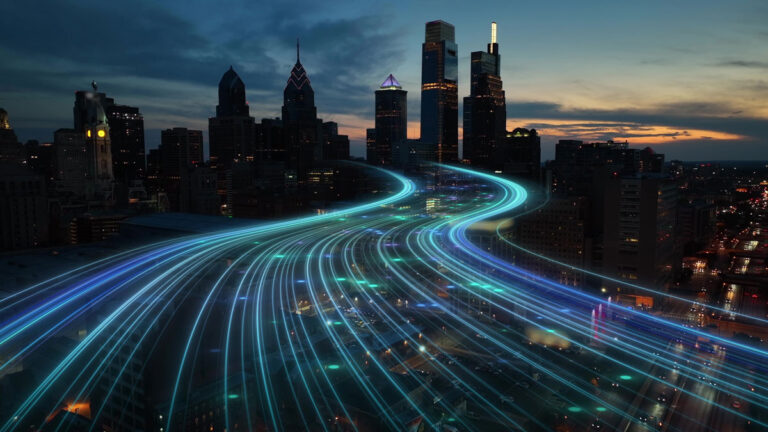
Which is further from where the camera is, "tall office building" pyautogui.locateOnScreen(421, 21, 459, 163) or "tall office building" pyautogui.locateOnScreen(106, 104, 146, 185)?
"tall office building" pyautogui.locateOnScreen(421, 21, 459, 163)

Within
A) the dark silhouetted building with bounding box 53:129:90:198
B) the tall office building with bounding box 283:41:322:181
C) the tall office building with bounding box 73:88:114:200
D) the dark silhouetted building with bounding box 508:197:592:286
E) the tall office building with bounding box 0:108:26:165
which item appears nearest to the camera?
the dark silhouetted building with bounding box 508:197:592:286

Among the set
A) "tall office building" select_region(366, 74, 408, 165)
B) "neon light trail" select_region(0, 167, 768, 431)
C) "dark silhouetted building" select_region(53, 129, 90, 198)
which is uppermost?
"tall office building" select_region(366, 74, 408, 165)

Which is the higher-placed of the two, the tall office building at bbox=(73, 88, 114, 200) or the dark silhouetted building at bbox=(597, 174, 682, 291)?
Answer: the tall office building at bbox=(73, 88, 114, 200)

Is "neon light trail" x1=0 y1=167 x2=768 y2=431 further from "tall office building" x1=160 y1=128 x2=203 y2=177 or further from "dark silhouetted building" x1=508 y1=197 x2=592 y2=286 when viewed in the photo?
"tall office building" x1=160 y1=128 x2=203 y2=177

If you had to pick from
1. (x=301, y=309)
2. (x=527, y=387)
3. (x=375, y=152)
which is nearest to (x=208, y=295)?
(x=301, y=309)

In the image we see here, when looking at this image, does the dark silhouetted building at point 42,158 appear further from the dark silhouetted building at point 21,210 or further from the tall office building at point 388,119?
the tall office building at point 388,119

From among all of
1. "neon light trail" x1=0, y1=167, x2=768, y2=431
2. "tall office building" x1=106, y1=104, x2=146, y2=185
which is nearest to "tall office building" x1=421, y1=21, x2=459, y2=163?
"tall office building" x1=106, y1=104, x2=146, y2=185

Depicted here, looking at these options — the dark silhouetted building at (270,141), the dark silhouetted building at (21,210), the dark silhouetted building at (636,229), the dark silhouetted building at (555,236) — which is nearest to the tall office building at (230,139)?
the dark silhouetted building at (270,141)

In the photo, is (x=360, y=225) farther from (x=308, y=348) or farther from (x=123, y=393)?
(x=123, y=393)
